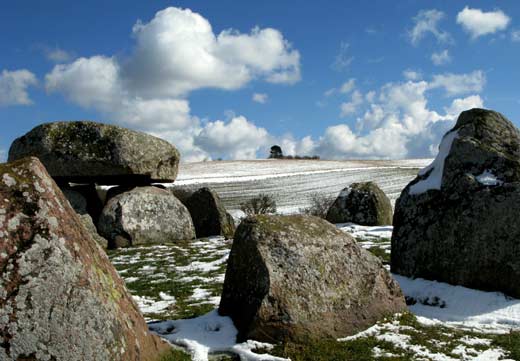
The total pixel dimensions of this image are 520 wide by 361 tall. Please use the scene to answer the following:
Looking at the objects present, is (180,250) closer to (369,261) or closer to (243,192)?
(369,261)

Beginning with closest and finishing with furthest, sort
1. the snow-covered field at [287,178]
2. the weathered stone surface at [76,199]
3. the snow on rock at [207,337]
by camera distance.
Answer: the snow on rock at [207,337], the weathered stone surface at [76,199], the snow-covered field at [287,178]

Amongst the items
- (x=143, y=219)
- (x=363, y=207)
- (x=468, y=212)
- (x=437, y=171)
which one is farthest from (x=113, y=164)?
(x=468, y=212)

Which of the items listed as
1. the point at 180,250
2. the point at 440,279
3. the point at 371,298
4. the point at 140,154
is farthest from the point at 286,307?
the point at 140,154

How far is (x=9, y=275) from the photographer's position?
15.3 ft

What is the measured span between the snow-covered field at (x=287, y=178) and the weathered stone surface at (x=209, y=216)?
11794 millimetres

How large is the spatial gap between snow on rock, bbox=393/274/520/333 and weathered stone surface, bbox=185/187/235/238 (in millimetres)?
10767

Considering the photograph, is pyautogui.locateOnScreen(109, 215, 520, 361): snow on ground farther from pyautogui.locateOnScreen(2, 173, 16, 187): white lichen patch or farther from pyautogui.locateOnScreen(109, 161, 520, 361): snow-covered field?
pyautogui.locateOnScreen(2, 173, 16, 187): white lichen patch

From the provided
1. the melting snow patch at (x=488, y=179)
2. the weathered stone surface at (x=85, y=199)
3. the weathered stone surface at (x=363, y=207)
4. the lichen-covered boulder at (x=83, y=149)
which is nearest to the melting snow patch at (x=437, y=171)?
the melting snow patch at (x=488, y=179)

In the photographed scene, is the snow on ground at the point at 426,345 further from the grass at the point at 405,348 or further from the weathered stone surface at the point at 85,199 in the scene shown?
the weathered stone surface at the point at 85,199

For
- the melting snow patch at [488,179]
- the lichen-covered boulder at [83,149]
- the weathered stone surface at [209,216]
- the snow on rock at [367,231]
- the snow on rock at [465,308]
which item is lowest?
the snow on rock at [465,308]

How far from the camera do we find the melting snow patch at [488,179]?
9.80m

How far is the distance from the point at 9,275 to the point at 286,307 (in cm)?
329

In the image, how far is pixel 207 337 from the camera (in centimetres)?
686

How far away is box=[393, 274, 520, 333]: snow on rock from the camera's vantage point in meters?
8.23
